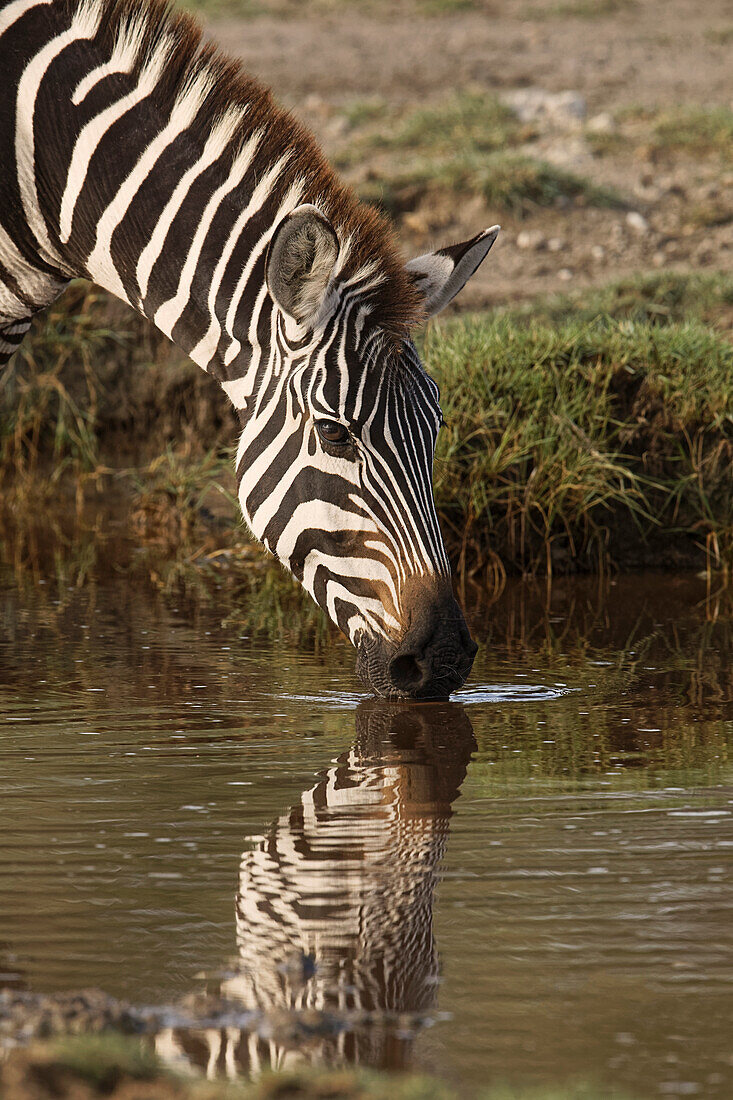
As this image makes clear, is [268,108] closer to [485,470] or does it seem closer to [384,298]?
[384,298]

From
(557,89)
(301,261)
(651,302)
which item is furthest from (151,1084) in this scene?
(557,89)

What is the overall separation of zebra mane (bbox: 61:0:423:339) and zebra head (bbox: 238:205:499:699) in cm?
4

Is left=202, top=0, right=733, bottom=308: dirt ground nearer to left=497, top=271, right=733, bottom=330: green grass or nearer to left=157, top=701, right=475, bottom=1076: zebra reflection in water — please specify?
left=497, top=271, right=733, bottom=330: green grass

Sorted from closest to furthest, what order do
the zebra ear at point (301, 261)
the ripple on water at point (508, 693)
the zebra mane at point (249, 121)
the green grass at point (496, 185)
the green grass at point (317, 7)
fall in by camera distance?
the zebra ear at point (301, 261), the zebra mane at point (249, 121), the ripple on water at point (508, 693), the green grass at point (496, 185), the green grass at point (317, 7)

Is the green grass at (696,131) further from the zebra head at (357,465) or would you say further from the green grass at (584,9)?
the zebra head at (357,465)

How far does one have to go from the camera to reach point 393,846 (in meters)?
3.24

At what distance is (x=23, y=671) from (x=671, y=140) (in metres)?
8.38

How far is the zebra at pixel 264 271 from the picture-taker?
3699 millimetres

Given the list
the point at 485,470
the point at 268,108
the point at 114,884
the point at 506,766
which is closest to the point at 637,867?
the point at 506,766

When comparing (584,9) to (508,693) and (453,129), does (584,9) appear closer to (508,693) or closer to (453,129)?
(453,129)

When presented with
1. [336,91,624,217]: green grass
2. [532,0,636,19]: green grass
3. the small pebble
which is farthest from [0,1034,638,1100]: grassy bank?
[532,0,636,19]: green grass

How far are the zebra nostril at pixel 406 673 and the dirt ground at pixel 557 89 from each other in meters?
5.16

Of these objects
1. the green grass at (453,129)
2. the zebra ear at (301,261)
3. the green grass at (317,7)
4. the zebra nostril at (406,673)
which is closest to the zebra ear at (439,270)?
the zebra ear at (301,261)

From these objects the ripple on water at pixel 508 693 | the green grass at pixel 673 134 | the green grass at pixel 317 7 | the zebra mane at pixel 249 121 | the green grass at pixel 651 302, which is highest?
the green grass at pixel 317 7
